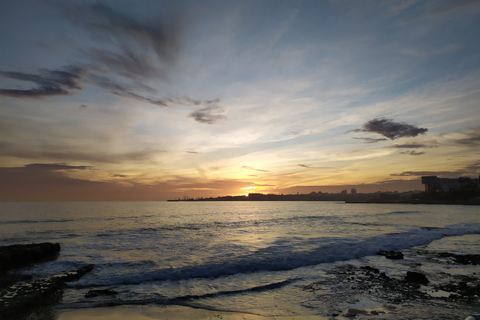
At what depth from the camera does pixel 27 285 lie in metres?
13.1

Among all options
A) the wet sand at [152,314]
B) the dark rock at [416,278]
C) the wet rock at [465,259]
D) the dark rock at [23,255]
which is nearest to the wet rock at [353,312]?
the wet sand at [152,314]

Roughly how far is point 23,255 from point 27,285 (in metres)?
6.95

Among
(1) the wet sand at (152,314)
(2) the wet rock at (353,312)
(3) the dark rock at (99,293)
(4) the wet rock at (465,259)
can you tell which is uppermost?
(2) the wet rock at (353,312)

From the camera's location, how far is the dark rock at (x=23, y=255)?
55.2ft

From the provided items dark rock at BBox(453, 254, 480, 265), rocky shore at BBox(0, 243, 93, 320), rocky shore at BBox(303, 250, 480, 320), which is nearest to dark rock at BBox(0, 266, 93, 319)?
rocky shore at BBox(0, 243, 93, 320)

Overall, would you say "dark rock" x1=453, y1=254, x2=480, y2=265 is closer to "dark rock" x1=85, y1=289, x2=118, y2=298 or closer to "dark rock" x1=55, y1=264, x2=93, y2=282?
"dark rock" x1=85, y1=289, x2=118, y2=298

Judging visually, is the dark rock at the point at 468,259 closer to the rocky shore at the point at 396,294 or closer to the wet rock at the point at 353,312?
the rocky shore at the point at 396,294

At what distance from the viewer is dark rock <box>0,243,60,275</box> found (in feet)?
55.2

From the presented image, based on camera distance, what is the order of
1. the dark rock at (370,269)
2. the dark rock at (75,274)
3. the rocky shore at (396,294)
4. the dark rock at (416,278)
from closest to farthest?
the rocky shore at (396,294) < the dark rock at (416,278) < the dark rock at (75,274) < the dark rock at (370,269)

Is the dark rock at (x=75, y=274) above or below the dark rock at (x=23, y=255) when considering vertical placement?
below

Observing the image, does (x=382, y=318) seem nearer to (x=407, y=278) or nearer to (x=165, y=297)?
(x=407, y=278)

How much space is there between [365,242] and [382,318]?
65.1 feet

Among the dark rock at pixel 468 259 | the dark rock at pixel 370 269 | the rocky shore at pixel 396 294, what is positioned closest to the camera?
the rocky shore at pixel 396 294

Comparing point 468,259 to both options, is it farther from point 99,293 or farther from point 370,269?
point 99,293
